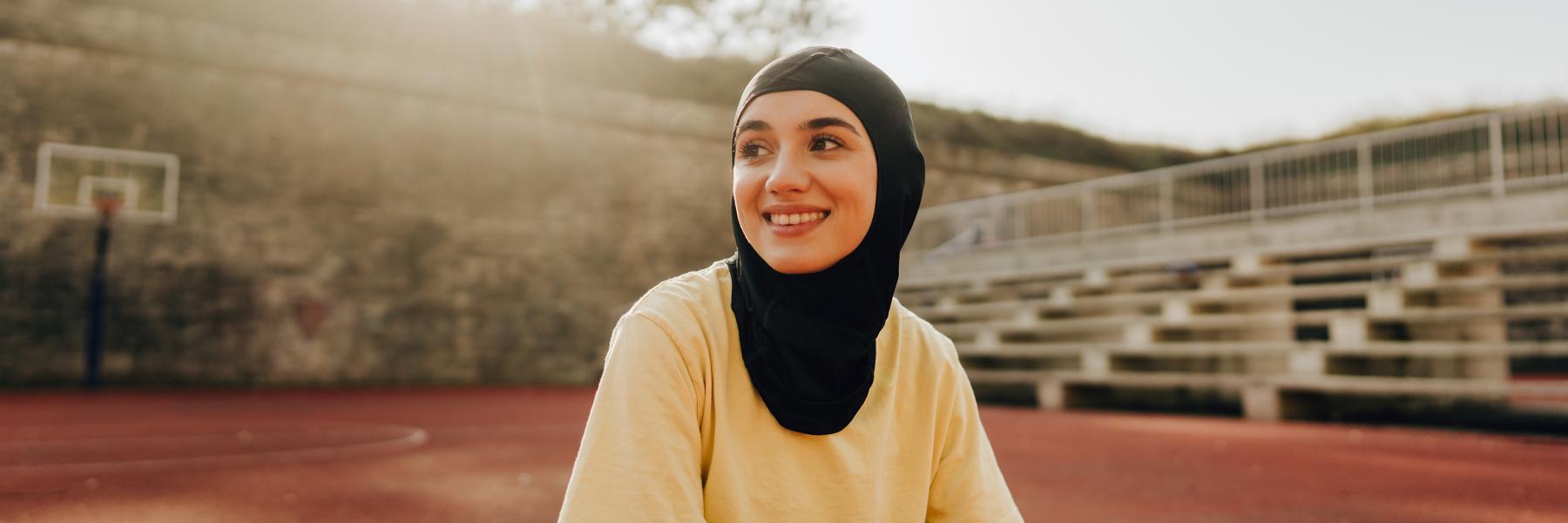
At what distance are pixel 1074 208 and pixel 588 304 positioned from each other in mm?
7103

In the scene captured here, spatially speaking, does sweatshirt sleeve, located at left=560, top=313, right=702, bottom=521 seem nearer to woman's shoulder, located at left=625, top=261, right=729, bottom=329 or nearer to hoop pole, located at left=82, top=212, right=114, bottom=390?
woman's shoulder, located at left=625, top=261, right=729, bottom=329

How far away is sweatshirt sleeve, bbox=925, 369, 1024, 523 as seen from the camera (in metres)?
1.22

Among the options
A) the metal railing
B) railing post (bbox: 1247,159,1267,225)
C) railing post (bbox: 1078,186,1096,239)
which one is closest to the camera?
the metal railing

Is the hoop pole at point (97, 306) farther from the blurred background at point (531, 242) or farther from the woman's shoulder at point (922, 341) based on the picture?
the woman's shoulder at point (922, 341)

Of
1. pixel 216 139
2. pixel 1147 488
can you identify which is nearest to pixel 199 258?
pixel 216 139

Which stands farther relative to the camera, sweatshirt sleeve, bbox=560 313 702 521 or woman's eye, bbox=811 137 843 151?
woman's eye, bbox=811 137 843 151

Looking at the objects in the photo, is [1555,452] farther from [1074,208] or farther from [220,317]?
[220,317]

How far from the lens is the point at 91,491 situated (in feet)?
11.6

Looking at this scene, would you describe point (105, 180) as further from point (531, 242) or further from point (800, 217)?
point (800, 217)

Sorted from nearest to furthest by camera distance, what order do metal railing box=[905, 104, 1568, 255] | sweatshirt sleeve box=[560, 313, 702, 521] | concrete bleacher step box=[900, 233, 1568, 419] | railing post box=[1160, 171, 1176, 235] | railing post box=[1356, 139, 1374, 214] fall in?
sweatshirt sleeve box=[560, 313, 702, 521] → concrete bleacher step box=[900, 233, 1568, 419] → railing post box=[1356, 139, 1374, 214] → metal railing box=[905, 104, 1568, 255] → railing post box=[1160, 171, 1176, 235]

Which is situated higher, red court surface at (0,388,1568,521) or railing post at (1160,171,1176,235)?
railing post at (1160,171,1176,235)

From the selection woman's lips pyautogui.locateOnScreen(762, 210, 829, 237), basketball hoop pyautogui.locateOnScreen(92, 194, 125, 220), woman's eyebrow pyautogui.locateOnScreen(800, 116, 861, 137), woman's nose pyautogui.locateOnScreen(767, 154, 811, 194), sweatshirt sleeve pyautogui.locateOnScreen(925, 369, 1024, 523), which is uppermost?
basketball hoop pyautogui.locateOnScreen(92, 194, 125, 220)

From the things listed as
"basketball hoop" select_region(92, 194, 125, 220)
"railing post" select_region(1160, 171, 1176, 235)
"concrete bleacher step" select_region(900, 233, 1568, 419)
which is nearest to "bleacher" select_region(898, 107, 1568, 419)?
"concrete bleacher step" select_region(900, 233, 1568, 419)

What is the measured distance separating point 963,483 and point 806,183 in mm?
468
